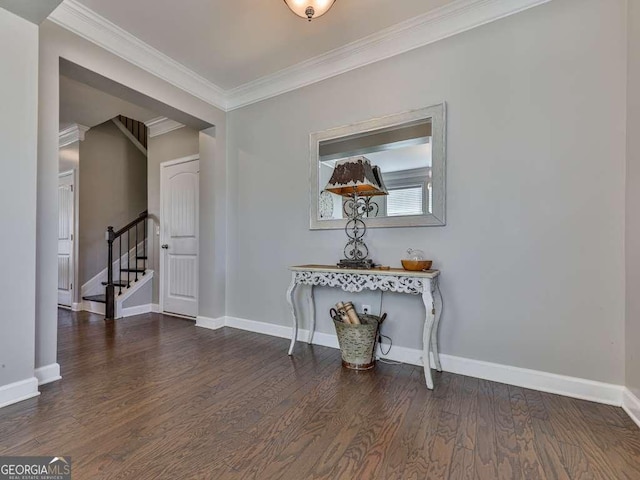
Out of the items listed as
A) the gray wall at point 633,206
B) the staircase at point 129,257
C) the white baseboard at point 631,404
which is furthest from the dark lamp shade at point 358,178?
the staircase at point 129,257

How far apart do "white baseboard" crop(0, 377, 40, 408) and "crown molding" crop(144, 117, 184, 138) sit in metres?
3.32

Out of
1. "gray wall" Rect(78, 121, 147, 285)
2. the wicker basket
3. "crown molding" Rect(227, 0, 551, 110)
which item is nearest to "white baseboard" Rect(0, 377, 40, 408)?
the wicker basket

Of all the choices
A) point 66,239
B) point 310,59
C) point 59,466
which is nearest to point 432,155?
point 310,59

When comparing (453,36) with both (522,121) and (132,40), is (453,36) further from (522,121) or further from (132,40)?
(132,40)

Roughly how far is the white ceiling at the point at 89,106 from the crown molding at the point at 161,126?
0.26 feet

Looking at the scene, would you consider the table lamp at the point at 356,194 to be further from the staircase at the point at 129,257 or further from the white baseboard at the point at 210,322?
the staircase at the point at 129,257

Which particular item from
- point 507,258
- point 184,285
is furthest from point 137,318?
point 507,258

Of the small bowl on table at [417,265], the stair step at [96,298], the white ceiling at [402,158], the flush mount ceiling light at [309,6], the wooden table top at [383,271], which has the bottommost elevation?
the stair step at [96,298]

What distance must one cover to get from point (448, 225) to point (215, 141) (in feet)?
8.67

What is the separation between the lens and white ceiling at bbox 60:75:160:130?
11.5ft

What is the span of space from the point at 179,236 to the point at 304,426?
3260mm

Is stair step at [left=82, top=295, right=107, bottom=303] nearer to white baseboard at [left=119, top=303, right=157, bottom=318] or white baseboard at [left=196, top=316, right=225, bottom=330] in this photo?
white baseboard at [left=119, top=303, right=157, bottom=318]

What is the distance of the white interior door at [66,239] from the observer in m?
4.64
